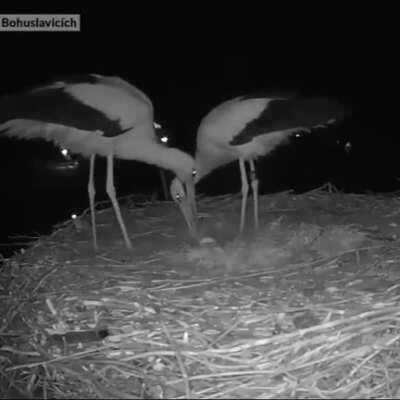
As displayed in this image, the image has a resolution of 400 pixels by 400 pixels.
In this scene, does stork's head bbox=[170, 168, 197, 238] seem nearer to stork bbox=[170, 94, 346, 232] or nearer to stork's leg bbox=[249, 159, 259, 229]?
stork bbox=[170, 94, 346, 232]

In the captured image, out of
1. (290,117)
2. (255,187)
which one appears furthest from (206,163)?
(290,117)

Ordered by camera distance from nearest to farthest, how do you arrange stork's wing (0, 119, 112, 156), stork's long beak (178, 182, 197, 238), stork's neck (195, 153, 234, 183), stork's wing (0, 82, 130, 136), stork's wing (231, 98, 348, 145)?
stork's wing (0, 82, 130, 136)
stork's wing (0, 119, 112, 156)
stork's wing (231, 98, 348, 145)
stork's long beak (178, 182, 197, 238)
stork's neck (195, 153, 234, 183)

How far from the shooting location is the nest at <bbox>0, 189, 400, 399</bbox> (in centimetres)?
93

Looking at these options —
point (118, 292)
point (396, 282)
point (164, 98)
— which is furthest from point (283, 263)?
point (164, 98)

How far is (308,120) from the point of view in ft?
5.74

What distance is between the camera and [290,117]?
1766mm

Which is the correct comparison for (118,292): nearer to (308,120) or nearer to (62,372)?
(62,372)

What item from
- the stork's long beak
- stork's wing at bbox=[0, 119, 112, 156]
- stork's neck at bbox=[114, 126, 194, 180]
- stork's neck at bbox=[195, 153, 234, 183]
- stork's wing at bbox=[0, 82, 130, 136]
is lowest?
the stork's long beak

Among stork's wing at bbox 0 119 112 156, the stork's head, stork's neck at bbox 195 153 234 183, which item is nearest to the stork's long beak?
the stork's head

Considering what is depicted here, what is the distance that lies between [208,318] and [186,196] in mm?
755

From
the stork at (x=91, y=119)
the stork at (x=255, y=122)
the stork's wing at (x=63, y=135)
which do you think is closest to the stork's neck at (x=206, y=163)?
the stork at (x=255, y=122)

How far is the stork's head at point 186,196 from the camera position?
Result: 1.80m

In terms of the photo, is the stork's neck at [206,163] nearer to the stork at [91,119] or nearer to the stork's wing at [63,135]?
the stork at [91,119]

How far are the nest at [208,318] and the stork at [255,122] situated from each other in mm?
279
